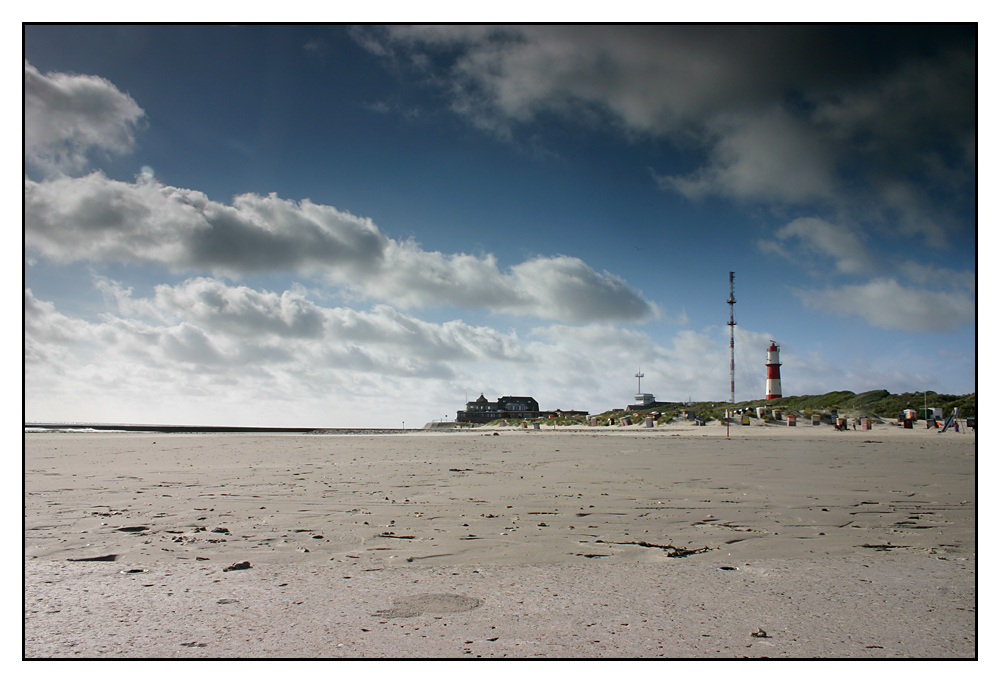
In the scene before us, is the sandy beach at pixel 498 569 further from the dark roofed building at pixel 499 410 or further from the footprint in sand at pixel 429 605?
the dark roofed building at pixel 499 410

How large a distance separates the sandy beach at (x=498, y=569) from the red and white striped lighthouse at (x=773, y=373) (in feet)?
190

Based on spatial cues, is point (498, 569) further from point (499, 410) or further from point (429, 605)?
point (499, 410)

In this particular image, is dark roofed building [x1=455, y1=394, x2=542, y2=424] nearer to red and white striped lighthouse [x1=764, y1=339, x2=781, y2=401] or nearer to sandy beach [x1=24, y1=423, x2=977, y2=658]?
red and white striped lighthouse [x1=764, y1=339, x2=781, y2=401]

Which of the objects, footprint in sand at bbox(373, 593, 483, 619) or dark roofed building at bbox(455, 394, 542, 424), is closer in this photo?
footprint in sand at bbox(373, 593, 483, 619)

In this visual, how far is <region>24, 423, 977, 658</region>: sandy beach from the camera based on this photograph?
9.96ft

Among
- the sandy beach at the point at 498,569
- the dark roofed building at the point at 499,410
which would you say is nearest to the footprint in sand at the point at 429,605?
the sandy beach at the point at 498,569

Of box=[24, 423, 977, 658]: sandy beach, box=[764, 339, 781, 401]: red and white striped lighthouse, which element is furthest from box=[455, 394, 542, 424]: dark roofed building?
box=[24, 423, 977, 658]: sandy beach

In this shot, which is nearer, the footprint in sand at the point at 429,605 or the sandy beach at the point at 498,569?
the sandy beach at the point at 498,569

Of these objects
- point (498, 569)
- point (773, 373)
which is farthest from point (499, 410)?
point (498, 569)

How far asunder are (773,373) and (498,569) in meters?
66.8

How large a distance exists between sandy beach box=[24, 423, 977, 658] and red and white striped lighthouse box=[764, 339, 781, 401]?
57.8 meters

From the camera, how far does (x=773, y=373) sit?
62.6 metres

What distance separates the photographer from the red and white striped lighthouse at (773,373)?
202 feet

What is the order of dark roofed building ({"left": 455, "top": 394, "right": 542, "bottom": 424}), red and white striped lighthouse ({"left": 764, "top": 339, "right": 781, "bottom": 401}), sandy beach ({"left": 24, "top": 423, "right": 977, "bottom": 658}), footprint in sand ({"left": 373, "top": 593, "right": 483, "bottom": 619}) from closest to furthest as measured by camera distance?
sandy beach ({"left": 24, "top": 423, "right": 977, "bottom": 658}) → footprint in sand ({"left": 373, "top": 593, "right": 483, "bottom": 619}) → red and white striped lighthouse ({"left": 764, "top": 339, "right": 781, "bottom": 401}) → dark roofed building ({"left": 455, "top": 394, "right": 542, "bottom": 424})
